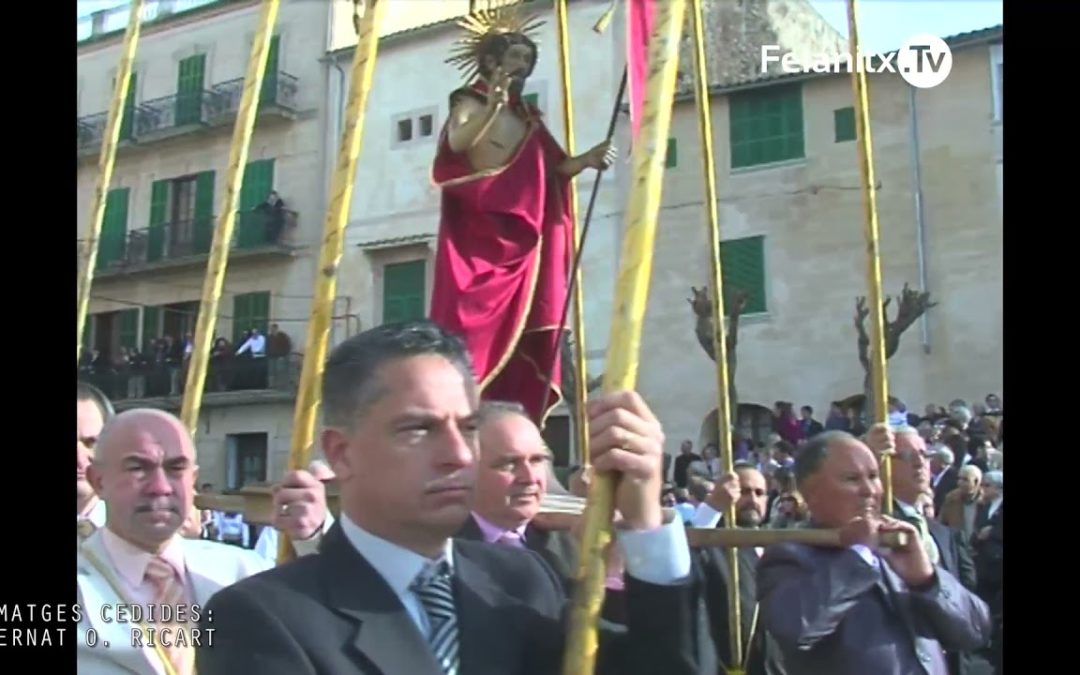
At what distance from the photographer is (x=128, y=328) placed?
23.2 meters

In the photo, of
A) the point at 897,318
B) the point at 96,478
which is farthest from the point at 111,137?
the point at 897,318

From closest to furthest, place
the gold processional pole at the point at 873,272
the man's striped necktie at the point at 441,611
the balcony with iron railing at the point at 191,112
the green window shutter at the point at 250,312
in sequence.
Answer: the man's striped necktie at the point at 441,611 < the gold processional pole at the point at 873,272 < the balcony with iron railing at the point at 191,112 < the green window shutter at the point at 250,312

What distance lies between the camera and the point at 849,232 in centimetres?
1641

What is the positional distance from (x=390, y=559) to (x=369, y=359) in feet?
1.04

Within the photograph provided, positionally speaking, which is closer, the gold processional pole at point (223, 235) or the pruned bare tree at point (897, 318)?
the gold processional pole at point (223, 235)

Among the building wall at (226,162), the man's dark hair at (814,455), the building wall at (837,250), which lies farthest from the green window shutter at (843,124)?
the man's dark hair at (814,455)

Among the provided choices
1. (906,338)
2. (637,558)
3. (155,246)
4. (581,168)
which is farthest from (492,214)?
(155,246)

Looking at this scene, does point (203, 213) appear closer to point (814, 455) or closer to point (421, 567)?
point (814, 455)

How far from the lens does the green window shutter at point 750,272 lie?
16797 millimetres

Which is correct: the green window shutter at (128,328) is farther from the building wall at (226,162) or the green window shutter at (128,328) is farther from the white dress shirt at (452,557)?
the white dress shirt at (452,557)

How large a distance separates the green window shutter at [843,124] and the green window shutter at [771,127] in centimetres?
49

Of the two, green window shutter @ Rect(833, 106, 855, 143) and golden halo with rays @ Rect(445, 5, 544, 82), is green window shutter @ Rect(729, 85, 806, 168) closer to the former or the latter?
green window shutter @ Rect(833, 106, 855, 143)
